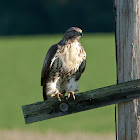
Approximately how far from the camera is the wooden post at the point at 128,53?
4.06m

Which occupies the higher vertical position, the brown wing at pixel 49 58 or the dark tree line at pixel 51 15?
the dark tree line at pixel 51 15

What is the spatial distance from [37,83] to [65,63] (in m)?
9.83

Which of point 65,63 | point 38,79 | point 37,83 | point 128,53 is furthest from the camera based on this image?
point 38,79

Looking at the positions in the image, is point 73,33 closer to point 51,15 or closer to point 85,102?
point 85,102

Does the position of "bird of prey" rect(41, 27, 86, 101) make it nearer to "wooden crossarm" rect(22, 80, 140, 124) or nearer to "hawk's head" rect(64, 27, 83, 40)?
"hawk's head" rect(64, 27, 83, 40)

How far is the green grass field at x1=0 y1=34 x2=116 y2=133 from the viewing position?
10.0 meters

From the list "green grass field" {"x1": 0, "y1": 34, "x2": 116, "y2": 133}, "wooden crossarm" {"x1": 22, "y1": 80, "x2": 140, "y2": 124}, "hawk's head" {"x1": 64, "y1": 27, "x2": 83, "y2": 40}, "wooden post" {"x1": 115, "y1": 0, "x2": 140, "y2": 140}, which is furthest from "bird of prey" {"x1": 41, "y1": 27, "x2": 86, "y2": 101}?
"green grass field" {"x1": 0, "y1": 34, "x2": 116, "y2": 133}

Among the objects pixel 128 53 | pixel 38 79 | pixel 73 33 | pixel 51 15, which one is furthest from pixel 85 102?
pixel 51 15

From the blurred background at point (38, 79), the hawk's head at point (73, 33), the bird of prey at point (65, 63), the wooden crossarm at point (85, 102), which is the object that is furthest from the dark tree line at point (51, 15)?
the wooden crossarm at point (85, 102)

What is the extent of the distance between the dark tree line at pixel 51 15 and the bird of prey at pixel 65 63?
37.3m

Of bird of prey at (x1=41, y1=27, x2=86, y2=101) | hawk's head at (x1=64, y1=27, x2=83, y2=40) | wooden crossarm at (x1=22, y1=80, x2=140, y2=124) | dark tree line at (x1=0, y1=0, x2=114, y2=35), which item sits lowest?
wooden crossarm at (x1=22, y1=80, x2=140, y2=124)

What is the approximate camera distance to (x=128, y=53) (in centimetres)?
409

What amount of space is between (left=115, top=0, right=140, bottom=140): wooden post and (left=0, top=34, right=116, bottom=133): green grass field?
14.1 feet

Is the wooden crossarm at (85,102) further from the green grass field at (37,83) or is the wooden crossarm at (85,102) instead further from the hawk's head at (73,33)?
the green grass field at (37,83)
